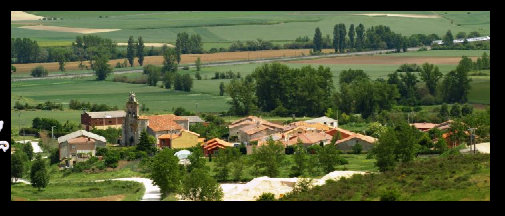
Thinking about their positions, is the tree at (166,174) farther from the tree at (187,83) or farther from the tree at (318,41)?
the tree at (318,41)

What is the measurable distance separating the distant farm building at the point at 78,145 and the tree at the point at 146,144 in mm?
1734

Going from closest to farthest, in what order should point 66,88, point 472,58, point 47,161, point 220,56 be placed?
point 47,161, point 66,88, point 472,58, point 220,56

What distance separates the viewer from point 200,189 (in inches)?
1788

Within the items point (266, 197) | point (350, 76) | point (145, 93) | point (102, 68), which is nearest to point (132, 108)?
point (266, 197)

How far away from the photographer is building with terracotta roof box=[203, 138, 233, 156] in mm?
59562

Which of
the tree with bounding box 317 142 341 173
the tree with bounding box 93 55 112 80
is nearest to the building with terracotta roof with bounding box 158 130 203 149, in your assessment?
the tree with bounding box 317 142 341 173

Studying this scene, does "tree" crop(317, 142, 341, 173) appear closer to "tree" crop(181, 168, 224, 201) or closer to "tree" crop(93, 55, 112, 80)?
"tree" crop(181, 168, 224, 201)

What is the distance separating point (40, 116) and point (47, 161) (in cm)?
1556

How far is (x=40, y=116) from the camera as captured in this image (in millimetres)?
73312

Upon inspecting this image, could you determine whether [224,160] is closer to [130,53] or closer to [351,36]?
[130,53]

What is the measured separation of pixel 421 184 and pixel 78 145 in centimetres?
2038
